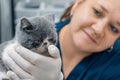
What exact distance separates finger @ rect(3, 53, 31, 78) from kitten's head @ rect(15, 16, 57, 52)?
0.25ft

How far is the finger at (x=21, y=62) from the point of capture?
94cm

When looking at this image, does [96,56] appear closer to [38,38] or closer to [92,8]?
[92,8]

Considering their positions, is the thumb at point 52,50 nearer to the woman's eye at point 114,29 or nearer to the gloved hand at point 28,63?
the gloved hand at point 28,63

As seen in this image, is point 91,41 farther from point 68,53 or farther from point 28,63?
point 28,63

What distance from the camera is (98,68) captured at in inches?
49.4

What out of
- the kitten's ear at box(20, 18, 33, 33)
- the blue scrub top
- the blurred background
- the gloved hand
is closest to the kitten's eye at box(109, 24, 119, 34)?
the blue scrub top

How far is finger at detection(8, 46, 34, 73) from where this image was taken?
94cm

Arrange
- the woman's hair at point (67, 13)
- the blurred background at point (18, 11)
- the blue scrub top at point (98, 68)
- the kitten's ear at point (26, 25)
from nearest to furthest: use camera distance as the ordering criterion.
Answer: the kitten's ear at point (26, 25) < the blue scrub top at point (98, 68) < the woman's hair at point (67, 13) < the blurred background at point (18, 11)

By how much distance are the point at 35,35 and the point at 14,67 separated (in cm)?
14

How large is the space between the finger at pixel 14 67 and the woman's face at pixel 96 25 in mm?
309

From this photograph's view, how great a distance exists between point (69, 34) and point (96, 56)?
16cm

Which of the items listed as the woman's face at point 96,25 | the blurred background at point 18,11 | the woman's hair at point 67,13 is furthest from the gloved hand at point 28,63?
the blurred background at point 18,11

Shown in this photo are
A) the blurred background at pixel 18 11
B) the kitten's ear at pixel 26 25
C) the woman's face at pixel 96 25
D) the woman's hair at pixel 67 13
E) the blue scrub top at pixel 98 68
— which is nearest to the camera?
the kitten's ear at pixel 26 25

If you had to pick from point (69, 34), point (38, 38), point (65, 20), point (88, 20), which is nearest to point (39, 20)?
point (38, 38)
